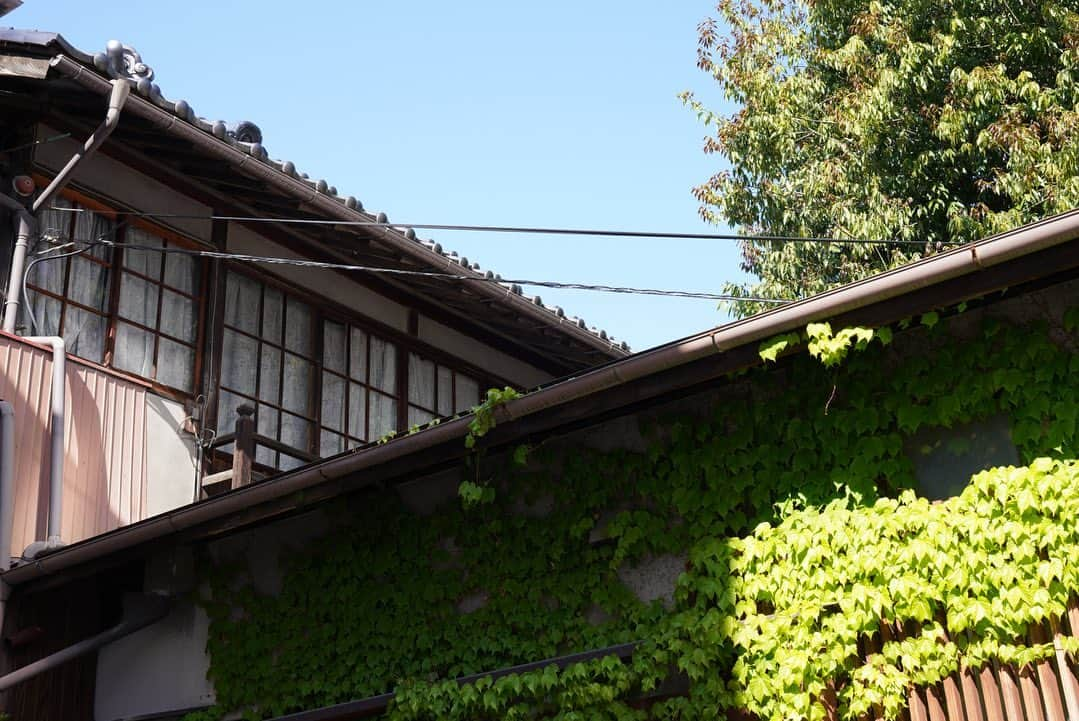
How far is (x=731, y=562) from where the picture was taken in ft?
23.5

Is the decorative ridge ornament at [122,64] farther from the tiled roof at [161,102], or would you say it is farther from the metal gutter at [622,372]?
the metal gutter at [622,372]

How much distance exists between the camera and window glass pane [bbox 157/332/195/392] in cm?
1052

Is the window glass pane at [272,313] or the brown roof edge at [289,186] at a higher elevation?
the brown roof edge at [289,186]

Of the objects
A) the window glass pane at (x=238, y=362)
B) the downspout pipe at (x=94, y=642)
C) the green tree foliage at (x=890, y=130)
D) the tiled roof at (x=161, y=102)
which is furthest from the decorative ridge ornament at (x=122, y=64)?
the green tree foliage at (x=890, y=130)

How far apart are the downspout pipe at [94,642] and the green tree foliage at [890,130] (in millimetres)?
8740

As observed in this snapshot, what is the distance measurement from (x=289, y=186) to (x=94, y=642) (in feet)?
12.9

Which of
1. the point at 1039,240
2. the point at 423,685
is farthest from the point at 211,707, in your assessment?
the point at 1039,240

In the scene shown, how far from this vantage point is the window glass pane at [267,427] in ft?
36.5

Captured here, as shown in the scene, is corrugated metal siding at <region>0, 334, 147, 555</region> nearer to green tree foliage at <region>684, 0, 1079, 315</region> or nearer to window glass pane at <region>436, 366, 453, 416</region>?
window glass pane at <region>436, 366, 453, 416</region>

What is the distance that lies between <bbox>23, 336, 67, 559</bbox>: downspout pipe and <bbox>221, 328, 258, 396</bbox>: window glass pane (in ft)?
6.10

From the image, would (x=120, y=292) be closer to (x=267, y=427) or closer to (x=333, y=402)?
(x=267, y=427)

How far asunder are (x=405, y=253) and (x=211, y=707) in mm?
4511

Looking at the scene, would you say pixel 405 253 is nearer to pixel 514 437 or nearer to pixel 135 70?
pixel 135 70

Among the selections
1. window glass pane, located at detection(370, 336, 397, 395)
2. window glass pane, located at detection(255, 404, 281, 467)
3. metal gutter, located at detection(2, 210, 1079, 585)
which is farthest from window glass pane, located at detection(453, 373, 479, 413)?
metal gutter, located at detection(2, 210, 1079, 585)
